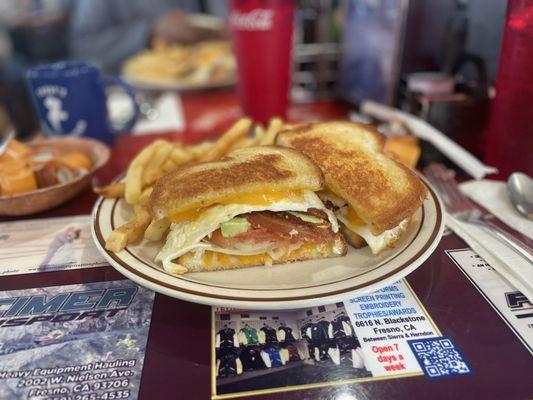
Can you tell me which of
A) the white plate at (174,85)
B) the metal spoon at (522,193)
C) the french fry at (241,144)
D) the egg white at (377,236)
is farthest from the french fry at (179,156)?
the white plate at (174,85)

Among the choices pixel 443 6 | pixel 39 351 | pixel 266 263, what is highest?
pixel 443 6

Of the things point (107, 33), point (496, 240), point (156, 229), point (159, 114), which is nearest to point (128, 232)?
point (156, 229)

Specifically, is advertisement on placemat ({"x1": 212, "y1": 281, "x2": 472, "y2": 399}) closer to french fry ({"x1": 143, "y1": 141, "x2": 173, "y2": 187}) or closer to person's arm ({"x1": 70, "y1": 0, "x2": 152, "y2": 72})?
french fry ({"x1": 143, "y1": 141, "x2": 173, "y2": 187})

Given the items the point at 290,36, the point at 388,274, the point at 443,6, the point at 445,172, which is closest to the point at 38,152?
the point at 290,36

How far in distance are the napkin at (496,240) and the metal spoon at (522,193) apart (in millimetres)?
24

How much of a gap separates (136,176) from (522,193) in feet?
3.67

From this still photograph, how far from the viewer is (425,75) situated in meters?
1.80

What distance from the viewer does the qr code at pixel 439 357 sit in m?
0.76

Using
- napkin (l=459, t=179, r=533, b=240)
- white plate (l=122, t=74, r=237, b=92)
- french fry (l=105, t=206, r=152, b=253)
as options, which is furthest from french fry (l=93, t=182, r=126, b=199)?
white plate (l=122, t=74, r=237, b=92)

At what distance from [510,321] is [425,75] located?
122 centimetres

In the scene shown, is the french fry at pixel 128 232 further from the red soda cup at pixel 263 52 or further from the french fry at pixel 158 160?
the red soda cup at pixel 263 52

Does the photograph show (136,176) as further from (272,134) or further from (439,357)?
(439,357)

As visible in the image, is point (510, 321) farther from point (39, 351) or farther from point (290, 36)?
point (290, 36)

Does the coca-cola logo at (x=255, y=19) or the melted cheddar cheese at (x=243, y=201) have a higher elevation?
the coca-cola logo at (x=255, y=19)
